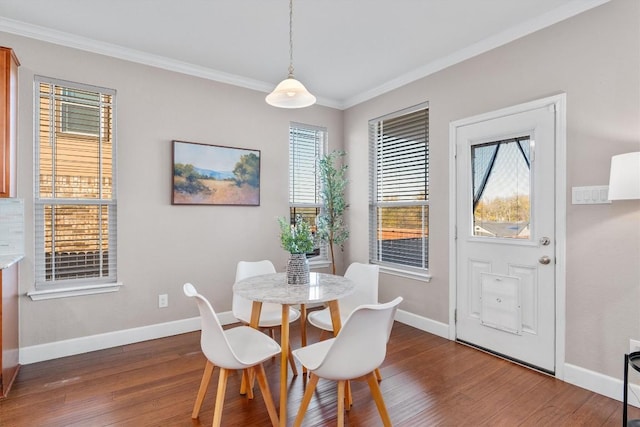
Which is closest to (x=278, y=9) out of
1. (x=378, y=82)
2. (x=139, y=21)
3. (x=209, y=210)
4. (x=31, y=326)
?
(x=139, y=21)

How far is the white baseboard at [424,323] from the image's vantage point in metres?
3.37

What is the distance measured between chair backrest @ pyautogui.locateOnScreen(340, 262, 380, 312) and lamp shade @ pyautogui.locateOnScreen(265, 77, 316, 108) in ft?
4.54

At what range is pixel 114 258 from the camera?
317 cm

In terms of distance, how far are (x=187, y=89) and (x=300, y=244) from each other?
225 cm

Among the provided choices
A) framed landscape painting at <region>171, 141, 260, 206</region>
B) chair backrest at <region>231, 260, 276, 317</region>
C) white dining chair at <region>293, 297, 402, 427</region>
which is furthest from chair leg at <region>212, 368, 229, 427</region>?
framed landscape painting at <region>171, 141, 260, 206</region>

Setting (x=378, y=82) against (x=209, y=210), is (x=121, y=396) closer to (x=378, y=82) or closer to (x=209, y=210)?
(x=209, y=210)

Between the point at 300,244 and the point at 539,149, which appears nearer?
the point at 300,244

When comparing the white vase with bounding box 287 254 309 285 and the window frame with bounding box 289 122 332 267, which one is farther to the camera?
the window frame with bounding box 289 122 332 267

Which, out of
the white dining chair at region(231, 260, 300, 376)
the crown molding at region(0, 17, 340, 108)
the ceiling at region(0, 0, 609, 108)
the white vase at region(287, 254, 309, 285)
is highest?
the ceiling at region(0, 0, 609, 108)

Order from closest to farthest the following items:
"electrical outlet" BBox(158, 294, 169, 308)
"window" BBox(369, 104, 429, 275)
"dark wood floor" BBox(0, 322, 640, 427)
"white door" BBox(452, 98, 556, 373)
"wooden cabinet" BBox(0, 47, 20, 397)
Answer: "dark wood floor" BBox(0, 322, 640, 427) → "wooden cabinet" BBox(0, 47, 20, 397) → "white door" BBox(452, 98, 556, 373) → "electrical outlet" BBox(158, 294, 169, 308) → "window" BBox(369, 104, 429, 275)

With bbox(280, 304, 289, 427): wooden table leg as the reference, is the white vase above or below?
above

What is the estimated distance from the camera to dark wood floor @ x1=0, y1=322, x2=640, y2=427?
2.05m

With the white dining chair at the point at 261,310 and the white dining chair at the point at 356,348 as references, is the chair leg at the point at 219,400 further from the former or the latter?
the white dining chair at the point at 261,310

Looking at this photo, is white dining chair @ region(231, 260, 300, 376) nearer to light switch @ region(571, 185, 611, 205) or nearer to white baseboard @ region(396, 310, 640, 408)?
white baseboard @ region(396, 310, 640, 408)
